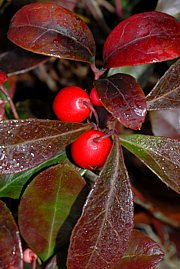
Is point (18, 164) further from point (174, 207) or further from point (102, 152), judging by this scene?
point (174, 207)

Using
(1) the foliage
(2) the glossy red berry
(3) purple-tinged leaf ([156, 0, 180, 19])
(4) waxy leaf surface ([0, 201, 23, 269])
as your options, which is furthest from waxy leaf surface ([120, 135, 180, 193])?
(3) purple-tinged leaf ([156, 0, 180, 19])

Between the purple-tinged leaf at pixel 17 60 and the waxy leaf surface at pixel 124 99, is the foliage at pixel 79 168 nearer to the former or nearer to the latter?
the waxy leaf surface at pixel 124 99

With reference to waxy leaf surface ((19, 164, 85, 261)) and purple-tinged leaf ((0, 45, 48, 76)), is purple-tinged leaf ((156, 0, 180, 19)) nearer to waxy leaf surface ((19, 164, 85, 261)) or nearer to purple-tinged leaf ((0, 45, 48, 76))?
purple-tinged leaf ((0, 45, 48, 76))

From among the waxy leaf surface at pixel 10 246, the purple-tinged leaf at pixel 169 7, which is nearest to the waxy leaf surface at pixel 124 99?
the waxy leaf surface at pixel 10 246

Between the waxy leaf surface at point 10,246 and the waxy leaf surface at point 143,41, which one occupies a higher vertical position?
the waxy leaf surface at point 143,41

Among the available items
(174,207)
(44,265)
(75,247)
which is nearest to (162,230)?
(174,207)

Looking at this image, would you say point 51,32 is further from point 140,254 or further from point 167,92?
point 140,254
